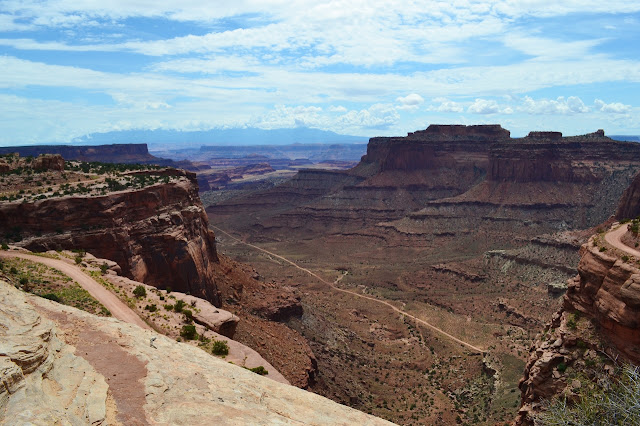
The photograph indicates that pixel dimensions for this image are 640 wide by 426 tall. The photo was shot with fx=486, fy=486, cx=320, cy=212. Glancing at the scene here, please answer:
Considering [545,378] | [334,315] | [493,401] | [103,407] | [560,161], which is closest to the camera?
[103,407]

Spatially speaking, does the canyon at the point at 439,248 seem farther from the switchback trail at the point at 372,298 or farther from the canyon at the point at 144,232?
the canyon at the point at 144,232

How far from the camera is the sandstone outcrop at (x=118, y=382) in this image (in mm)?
13688

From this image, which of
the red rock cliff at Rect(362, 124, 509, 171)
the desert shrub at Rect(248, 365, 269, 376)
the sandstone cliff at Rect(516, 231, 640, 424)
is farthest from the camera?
the red rock cliff at Rect(362, 124, 509, 171)

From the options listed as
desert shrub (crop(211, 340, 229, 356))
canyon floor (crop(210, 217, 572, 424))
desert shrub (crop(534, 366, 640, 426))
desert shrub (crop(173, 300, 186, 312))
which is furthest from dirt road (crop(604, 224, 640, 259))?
desert shrub (crop(173, 300, 186, 312))

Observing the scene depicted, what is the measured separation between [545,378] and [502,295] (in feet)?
183

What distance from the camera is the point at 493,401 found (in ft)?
145

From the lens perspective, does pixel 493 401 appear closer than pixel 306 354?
No

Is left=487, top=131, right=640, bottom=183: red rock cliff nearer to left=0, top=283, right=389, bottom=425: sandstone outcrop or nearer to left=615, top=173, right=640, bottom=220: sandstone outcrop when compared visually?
left=615, top=173, right=640, bottom=220: sandstone outcrop

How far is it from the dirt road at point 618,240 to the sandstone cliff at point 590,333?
919 millimetres

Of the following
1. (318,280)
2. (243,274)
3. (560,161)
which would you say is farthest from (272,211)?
(243,274)

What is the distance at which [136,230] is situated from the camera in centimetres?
4141

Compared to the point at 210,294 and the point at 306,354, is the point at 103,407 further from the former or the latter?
the point at 210,294

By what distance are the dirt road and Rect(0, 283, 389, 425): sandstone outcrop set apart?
57.1 feet

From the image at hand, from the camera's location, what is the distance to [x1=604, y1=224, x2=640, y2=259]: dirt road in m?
27.1
